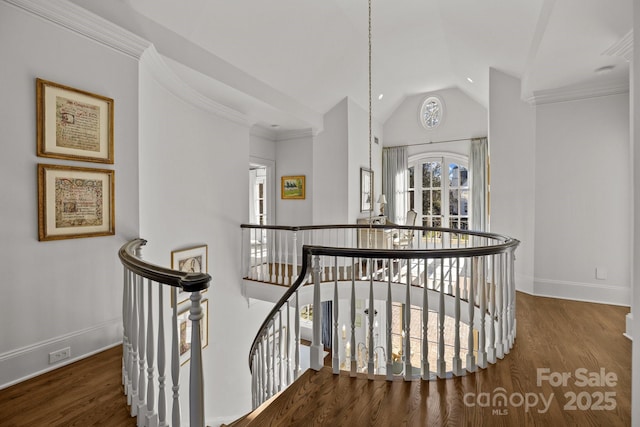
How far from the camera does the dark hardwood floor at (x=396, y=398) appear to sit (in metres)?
1.83

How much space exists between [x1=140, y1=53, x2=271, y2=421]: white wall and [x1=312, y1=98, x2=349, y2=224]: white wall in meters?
1.66

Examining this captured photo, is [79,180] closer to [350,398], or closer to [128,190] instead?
[128,190]

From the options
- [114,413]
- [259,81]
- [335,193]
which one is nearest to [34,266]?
[114,413]

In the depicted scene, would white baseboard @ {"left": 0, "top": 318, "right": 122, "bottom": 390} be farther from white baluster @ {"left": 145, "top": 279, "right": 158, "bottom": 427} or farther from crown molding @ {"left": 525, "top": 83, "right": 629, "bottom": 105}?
crown molding @ {"left": 525, "top": 83, "right": 629, "bottom": 105}

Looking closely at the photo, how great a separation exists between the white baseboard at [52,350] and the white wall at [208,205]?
3.36 ft

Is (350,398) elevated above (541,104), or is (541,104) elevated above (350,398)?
Answer: (541,104)

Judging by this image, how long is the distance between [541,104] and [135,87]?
17.2ft

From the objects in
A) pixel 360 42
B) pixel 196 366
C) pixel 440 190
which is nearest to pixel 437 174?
pixel 440 190

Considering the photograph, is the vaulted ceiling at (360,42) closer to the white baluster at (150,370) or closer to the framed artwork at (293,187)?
the framed artwork at (293,187)

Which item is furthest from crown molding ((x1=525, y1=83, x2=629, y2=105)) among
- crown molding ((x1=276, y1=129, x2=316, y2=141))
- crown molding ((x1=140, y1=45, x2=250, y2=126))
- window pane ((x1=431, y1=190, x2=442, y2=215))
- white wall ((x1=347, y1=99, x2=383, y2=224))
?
crown molding ((x1=140, y1=45, x2=250, y2=126))

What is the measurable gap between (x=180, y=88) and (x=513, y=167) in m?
4.96

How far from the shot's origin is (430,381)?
222cm

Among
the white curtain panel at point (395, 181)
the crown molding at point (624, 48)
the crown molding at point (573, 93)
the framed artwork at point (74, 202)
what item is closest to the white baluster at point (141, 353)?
the framed artwork at point (74, 202)

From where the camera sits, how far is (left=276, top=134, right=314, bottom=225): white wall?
6707 millimetres
